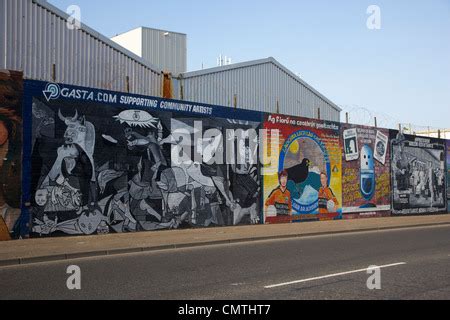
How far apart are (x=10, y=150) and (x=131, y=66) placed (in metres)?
8.41

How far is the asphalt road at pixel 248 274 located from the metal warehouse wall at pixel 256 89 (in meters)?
12.0

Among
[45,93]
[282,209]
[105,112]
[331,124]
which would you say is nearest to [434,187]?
[331,124]

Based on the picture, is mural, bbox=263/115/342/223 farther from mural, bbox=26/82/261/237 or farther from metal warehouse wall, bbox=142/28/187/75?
metal warehouse wall, bbox=142/28/187/75

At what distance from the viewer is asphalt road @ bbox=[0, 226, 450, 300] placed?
800 cm

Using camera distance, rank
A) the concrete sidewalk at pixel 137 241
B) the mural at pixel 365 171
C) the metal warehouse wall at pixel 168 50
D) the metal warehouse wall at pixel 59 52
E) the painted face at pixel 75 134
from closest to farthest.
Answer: the concrete sidewalk at pixel 137 241, the painted face at pixel 75 134, the metal warehouse wall at pixel 59 52, the mural at pixel 365 171, the metal warehouse wall at pixel 168 50

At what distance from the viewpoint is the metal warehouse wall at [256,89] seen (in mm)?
25250

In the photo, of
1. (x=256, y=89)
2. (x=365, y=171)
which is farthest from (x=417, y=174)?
(x=256, y=89)

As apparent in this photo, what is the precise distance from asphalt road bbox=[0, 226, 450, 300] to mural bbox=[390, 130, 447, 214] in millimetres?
15927

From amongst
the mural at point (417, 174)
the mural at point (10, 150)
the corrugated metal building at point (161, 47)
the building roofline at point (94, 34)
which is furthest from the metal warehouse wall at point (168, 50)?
the mural at point (10, 150)

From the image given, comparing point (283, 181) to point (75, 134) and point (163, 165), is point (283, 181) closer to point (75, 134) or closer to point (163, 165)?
point (163, 165)

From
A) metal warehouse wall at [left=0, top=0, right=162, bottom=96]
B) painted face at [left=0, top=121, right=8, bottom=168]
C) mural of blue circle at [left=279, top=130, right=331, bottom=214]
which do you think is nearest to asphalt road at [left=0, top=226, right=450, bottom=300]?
painted face at [left=0, top=121, right=8, bottom=168]

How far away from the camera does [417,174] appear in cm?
3131

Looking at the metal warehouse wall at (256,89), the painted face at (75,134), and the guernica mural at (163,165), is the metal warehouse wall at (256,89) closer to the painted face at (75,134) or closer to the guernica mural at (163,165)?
the guernica mural at (163,165)
